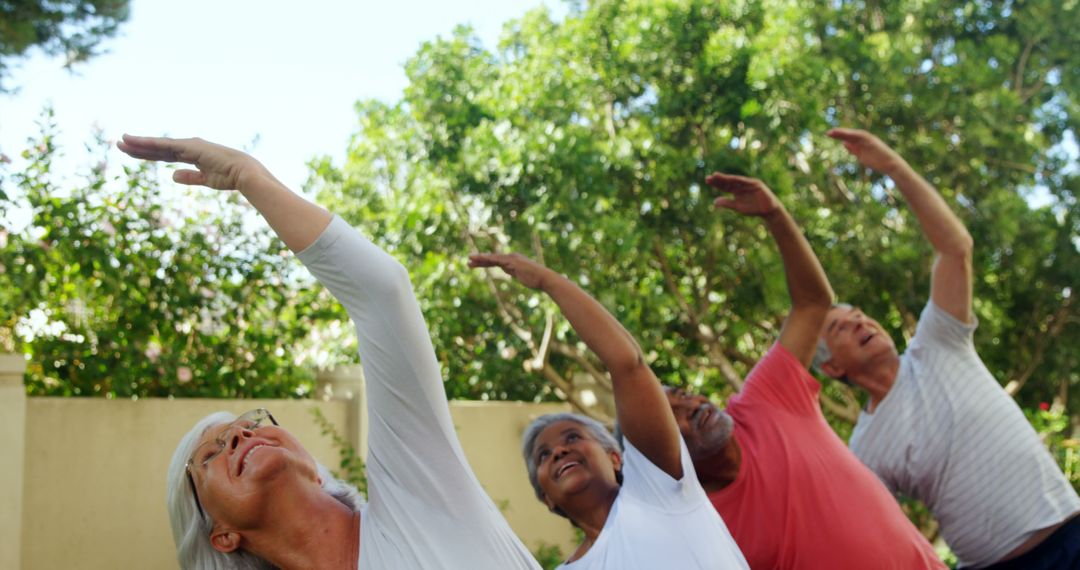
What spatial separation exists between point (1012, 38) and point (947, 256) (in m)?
6.25

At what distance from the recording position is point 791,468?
294 centimetres

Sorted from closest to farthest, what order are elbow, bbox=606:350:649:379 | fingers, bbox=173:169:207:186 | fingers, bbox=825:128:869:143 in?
1. fingers, bbox=173:169:207:186
2. elbow, bbox=606:350:649:379
3. fingers, bbox=825:128:869:143

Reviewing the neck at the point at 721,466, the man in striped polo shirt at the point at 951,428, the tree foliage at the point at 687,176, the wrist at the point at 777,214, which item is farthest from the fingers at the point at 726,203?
the tree foliage at the point at 687,176

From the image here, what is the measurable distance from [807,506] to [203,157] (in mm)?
1817

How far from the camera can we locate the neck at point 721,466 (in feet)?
9.91

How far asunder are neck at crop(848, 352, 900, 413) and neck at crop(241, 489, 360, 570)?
7.49 ft

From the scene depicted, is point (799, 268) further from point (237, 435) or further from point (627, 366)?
point (237, 435)

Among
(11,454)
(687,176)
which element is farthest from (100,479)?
(687,176)

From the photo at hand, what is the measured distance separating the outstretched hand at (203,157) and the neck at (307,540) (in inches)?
22.5

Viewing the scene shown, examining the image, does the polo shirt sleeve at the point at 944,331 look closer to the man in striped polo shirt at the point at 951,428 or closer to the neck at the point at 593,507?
the man in striped polo shirt at the point at 951,428

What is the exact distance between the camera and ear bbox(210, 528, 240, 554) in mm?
1941

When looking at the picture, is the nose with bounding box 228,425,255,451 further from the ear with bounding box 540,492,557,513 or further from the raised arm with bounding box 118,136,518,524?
the ear with bounding box 540,492,557,513

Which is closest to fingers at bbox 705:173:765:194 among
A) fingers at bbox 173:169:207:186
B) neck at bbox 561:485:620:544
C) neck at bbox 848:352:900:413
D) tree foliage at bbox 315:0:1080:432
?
neck at bbox 848:352:900:413

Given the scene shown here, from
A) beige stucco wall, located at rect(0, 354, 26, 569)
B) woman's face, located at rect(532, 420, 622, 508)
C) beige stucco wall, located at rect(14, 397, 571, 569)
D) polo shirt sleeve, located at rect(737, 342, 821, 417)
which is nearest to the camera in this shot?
woman's face, located at rect(532, 420, 622, 508)
